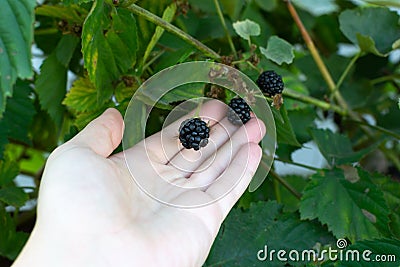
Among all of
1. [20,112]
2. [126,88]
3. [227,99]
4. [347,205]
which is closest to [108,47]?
[126,88]

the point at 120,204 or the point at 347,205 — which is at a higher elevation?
the point at 120,204

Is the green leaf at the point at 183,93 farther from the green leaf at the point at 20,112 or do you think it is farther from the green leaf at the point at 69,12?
the green leaf at the point at 20,112

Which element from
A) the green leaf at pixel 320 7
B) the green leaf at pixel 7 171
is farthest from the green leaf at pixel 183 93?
the green leaf at pixel 320 7

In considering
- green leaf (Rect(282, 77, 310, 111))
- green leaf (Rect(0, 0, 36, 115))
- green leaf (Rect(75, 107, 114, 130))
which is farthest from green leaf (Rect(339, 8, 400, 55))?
green leaf (Rect(0, 0, 36, 115))

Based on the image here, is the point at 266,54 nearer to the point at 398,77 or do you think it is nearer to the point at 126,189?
the point at 126,189

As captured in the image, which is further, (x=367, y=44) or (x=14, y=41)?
(x=367, y=44)

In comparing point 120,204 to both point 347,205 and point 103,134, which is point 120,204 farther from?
point 347,205

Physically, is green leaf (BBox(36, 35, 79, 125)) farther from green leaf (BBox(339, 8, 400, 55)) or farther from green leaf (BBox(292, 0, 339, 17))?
green leaf (BBox(292, 0, 339, 17))
